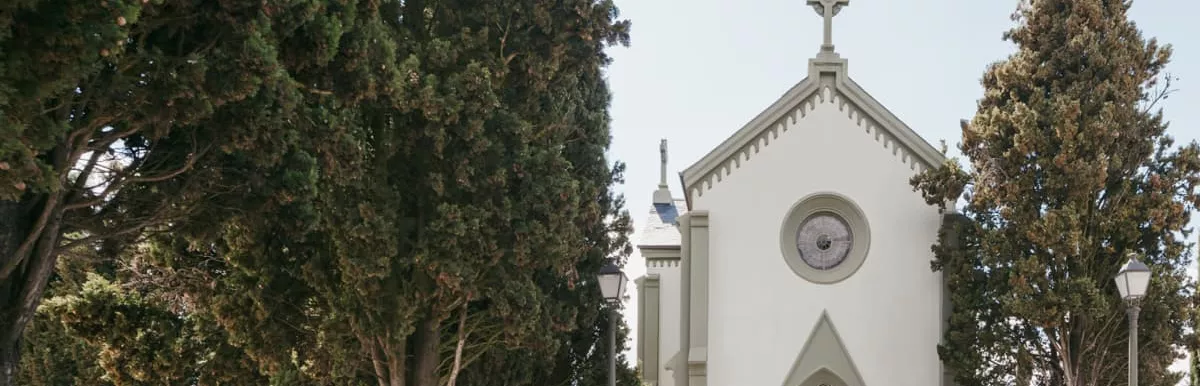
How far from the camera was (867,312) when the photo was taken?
23328 millimetres

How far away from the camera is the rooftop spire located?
129 feet

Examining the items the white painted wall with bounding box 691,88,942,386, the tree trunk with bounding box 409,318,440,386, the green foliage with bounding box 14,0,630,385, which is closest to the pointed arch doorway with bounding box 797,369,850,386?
the white painted wall with bounding box 691,88,942,386

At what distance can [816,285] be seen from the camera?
76.8 ft

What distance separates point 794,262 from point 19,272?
1496 centimetres

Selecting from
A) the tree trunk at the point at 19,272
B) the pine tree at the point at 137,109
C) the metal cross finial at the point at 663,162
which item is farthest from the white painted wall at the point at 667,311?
the tree trunk at the point at 19,272

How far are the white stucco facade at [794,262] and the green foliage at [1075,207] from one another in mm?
1737

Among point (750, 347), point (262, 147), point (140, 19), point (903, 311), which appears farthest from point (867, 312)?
point (140, 19)

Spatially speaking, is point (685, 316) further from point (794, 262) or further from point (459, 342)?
point (459, 342)

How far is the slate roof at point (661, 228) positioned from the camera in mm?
33250

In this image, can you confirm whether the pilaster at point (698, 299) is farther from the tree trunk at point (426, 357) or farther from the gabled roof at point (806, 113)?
the tree trunk at point (426, 357)

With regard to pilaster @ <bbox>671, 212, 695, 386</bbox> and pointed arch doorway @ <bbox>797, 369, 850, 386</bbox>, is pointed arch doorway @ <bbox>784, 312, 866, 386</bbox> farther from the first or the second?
pilaster @ <bbox>671, 212, 695, 386</bbox>

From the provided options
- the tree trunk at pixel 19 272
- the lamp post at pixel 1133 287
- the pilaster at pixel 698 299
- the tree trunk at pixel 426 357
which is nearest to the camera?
the tree trunk at pixel 19 272

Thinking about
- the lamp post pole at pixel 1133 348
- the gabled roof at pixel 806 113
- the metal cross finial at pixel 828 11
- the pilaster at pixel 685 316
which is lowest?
the lamp post pole at pixel 1133 348

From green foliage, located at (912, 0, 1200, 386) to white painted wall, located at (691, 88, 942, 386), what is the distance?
164 cm
